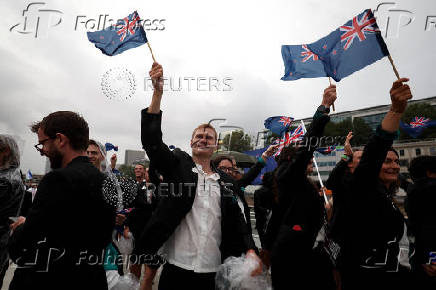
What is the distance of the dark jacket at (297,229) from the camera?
2.41 meters

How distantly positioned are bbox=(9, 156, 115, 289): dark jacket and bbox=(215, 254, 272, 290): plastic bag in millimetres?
822

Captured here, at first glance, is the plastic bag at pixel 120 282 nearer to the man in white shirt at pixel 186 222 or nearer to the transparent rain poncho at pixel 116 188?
the man in white shirt at pixel 186 222

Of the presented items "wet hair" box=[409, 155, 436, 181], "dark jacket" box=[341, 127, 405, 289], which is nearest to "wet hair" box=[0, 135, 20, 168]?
"dark jacket" box=[341, 127, 405, 289]

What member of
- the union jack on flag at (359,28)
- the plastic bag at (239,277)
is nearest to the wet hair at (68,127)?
the plastic bag at (239,277)

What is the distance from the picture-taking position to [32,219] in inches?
58.1

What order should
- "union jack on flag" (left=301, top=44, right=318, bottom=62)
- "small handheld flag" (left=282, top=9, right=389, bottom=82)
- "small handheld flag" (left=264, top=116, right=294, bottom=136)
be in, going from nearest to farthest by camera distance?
"small handheld flag" (left=282, top=9, right=389, bottom=82) < "union jack on flag" (left=301, top=44, right=318, bottom=62) < "small handheld flag" (left=264, top=116, right=294, bottom=136)

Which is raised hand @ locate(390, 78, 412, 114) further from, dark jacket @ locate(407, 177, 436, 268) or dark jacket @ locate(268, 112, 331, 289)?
dark jacket @ locate(407, 177, 436, 268)

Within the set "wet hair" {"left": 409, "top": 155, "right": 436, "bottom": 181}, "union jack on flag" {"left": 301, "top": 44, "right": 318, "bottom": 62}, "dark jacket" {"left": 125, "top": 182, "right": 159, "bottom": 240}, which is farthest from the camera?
"dark jacket" {"left": 125, "top": 182, "right": 159, "bottom": 240}

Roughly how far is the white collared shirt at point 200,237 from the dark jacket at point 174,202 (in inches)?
2.7

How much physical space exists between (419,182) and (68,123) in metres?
3.51

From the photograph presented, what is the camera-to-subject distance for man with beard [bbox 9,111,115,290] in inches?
58.4

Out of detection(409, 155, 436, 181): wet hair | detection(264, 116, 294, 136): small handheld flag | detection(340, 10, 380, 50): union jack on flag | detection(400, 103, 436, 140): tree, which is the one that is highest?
detection(400, 103, 436, 140): tree

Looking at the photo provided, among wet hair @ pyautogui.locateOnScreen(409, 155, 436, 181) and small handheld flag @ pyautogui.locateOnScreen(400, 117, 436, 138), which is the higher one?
small handheld flag @ pyautogui.locateOnScreen(400, 117, 436, 138)

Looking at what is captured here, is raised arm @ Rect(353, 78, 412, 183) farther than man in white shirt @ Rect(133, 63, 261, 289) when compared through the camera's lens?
No
